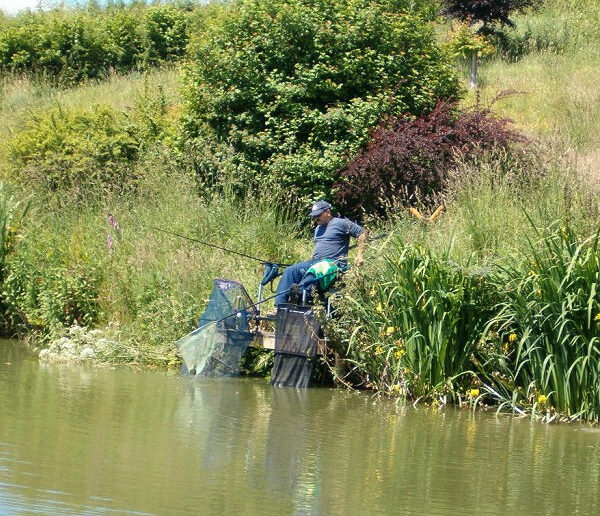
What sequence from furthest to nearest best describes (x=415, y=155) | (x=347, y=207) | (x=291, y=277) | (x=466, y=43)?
(x=466, y=43) < (x=347, y=207) < (x=415, y=155) < (x=291, y=277)

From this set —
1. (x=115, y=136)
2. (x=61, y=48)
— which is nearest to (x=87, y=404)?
(x=115, y=136)

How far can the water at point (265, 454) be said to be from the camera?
754 centimetres

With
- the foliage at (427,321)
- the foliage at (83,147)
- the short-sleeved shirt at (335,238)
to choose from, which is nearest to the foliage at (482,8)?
the foliage at (83,147)

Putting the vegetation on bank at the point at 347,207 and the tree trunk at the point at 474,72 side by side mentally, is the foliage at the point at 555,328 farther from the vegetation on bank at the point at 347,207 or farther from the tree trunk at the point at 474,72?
the tree trunk at the point at 474,72

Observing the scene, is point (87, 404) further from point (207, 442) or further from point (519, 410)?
point (519, 410)

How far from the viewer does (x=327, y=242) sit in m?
13.0

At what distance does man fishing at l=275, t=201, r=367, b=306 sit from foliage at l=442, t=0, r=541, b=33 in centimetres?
1372

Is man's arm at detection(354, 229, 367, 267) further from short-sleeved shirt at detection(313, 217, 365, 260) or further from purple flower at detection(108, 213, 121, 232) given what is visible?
purple flower at detection(108, 213, 121, 232)

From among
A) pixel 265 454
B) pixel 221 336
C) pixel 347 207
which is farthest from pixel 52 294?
pixel 265 454

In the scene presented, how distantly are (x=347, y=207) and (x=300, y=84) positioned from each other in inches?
90.1

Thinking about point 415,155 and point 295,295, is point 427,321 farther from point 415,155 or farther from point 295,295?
point 415,155

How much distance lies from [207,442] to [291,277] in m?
3.60

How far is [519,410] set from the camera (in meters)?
11.1

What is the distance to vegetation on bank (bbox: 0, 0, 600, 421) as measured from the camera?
37.1ft
